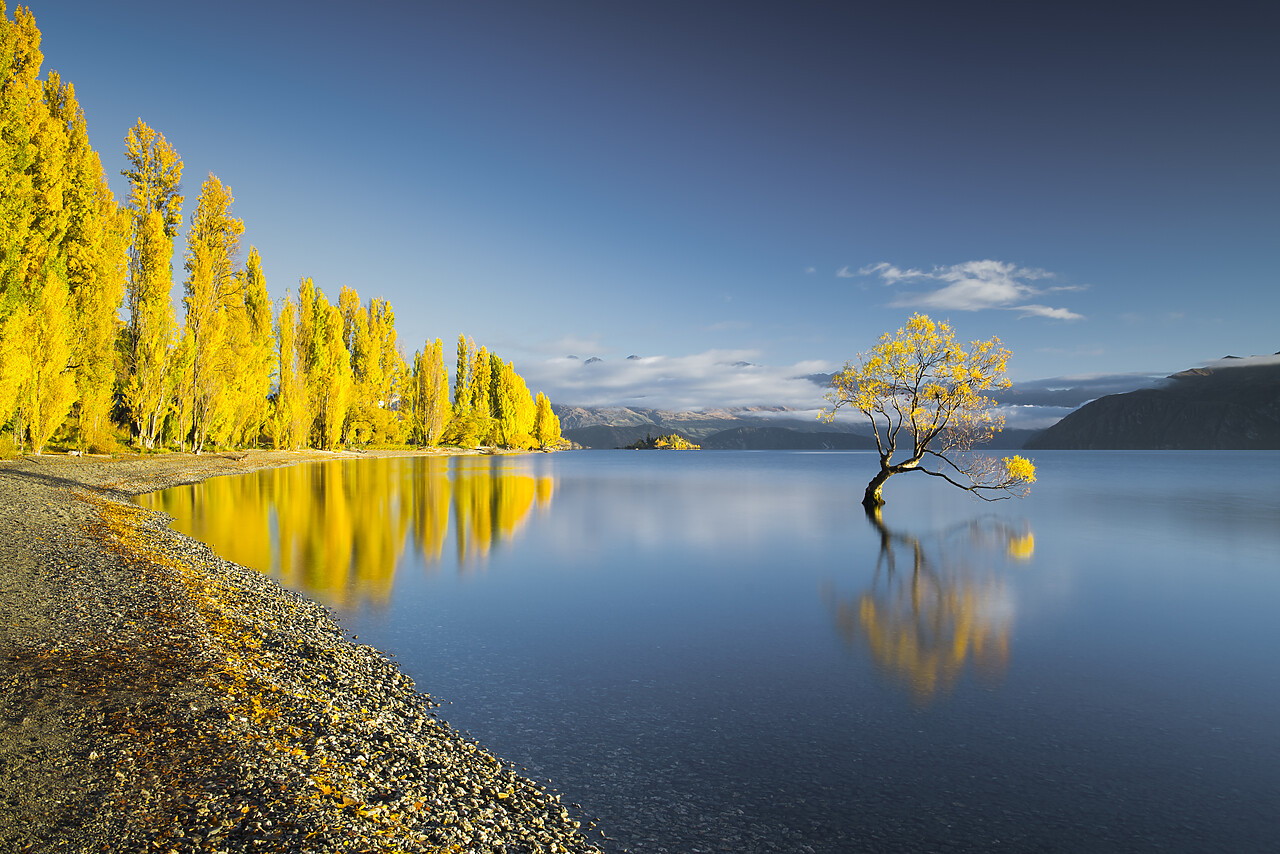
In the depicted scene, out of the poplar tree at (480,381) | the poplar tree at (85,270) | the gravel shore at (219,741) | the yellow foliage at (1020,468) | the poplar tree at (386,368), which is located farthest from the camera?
the poplar tree at (480,381)

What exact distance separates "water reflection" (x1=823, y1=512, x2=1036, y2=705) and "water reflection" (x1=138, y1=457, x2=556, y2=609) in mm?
8764

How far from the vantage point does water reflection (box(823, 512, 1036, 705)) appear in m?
8.73

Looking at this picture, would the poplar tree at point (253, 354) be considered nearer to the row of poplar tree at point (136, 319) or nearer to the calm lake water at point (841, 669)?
the row of poplar tree at point (136, 319)

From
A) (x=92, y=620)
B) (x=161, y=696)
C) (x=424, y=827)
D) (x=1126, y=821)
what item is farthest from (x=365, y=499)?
(x=1126, y=821)

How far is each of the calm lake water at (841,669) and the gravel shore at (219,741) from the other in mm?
843

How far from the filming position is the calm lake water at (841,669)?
5227 millimetres

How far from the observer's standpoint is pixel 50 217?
91.1 ft

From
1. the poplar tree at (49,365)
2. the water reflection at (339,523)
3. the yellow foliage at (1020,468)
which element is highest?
the poplar tree at (49,365)

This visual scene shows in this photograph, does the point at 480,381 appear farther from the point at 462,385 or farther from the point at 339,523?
the point at 339,523

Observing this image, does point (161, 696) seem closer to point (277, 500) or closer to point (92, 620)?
point (92, 620)

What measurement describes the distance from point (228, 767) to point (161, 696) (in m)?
1.77

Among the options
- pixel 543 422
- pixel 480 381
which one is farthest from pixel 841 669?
pixel 543 422

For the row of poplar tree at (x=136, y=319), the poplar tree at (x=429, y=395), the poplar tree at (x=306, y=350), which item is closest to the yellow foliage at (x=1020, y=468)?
the row of poplar tree at (x=136, y=319)

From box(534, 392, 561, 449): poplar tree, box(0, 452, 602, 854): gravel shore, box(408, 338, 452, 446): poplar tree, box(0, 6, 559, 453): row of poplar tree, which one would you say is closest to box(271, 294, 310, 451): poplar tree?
box(0, 6, 559, 453): row of poplar tree
